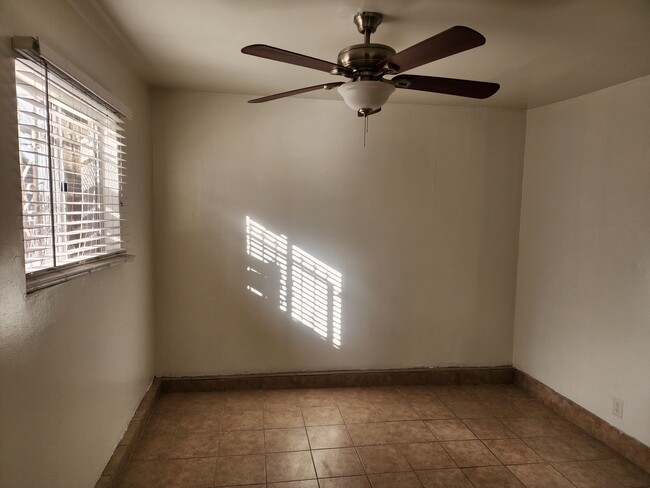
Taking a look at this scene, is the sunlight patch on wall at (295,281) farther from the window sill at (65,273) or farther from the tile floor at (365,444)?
the window sill at (65,273)

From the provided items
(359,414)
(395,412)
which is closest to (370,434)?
(359,414)

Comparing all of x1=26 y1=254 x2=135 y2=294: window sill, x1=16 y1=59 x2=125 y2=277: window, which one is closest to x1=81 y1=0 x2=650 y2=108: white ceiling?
x1=16 y1=59 x2=125 y2=277: window

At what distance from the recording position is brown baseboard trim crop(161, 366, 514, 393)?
127 inches

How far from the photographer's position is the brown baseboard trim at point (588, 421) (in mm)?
2436

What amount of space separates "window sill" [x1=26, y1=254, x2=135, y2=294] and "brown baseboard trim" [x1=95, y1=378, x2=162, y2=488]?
3.33 feet

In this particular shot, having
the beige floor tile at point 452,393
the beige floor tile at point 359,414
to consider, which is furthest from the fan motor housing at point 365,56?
the beige floor tile at point 452,393

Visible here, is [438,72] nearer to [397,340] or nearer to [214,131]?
[214,131]

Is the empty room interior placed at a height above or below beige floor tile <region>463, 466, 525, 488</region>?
above

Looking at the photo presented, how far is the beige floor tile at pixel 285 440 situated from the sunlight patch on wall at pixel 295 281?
0.83 meters

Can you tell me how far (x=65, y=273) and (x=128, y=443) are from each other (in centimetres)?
126

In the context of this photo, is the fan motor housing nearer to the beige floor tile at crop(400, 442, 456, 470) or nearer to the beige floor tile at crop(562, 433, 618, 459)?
the beige floor tile at crop(400, 442, 456, 470)

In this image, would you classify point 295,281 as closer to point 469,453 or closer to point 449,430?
point 449,430

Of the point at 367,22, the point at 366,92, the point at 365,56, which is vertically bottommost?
the point at 366,92

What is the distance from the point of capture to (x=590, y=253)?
2.81m
